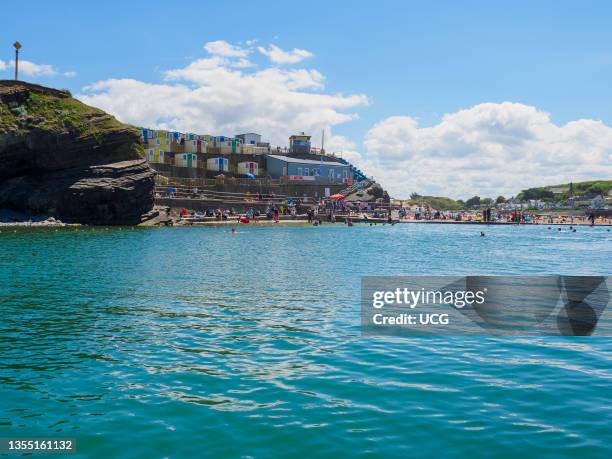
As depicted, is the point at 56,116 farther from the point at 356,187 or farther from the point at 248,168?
the point at 356,187

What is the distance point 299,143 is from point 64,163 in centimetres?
6044

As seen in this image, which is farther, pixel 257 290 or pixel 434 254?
pixel 434 254

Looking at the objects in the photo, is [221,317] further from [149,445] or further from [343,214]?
[343,214]

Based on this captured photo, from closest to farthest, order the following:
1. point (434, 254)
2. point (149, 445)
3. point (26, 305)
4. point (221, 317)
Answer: point (149, 445), point (221, 317), point (26, 305), point (434, 254)

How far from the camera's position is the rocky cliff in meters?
59.5

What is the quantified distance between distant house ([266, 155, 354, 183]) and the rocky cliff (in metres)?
39.3

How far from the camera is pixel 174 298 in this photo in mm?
19922

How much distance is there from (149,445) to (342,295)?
1376 centimetres

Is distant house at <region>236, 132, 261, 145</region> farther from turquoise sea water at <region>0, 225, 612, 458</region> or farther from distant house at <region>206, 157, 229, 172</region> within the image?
turquoise sea water at <region>0, 225, 612, 458</region>

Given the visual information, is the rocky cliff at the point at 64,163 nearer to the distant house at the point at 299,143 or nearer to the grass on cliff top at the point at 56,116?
the grass on cliff top at the point at 56,116

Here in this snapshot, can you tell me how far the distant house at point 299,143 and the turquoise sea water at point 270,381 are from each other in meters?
94.1

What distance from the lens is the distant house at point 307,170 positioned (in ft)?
335

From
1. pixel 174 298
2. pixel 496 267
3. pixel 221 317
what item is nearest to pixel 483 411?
pixel 221 317

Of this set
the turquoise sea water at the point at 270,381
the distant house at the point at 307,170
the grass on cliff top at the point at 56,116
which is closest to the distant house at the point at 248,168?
the distant house at the point at 307,170
